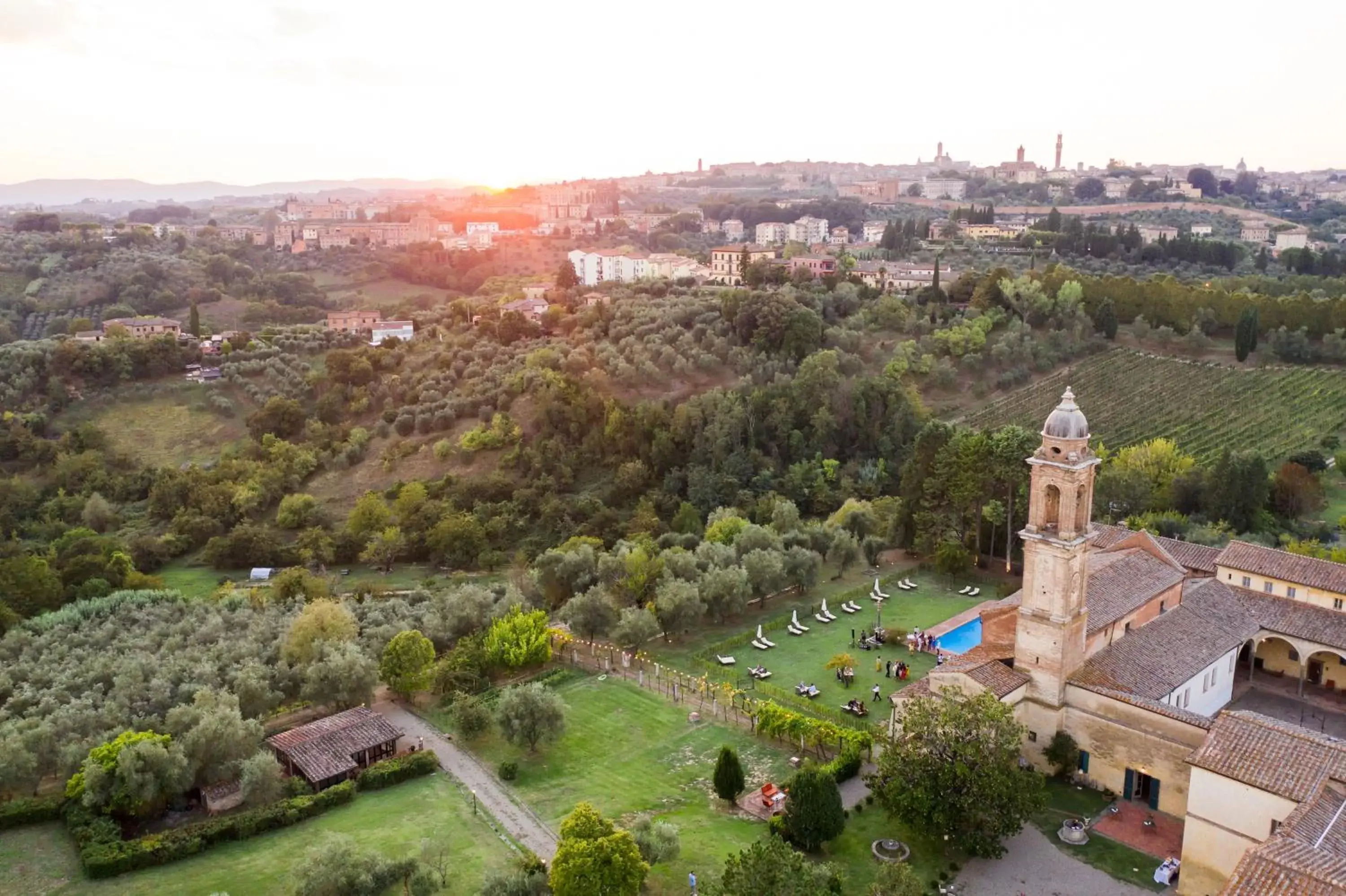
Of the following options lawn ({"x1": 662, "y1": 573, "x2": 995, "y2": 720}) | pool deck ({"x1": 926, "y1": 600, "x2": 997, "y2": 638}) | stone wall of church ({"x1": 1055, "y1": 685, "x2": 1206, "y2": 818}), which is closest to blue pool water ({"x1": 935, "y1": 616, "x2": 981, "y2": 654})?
pool deck ({"x1": 926, "y1": 600, "x2": 997, "y2": 638})

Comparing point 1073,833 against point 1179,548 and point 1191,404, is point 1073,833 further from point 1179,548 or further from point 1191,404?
point 1191,404

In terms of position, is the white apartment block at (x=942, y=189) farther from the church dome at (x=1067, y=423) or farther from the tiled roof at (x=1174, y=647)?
the church dome at (x=1067, y=423)

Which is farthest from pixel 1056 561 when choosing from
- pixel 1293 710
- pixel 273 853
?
pixel 273 853

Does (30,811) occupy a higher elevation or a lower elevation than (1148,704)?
lower

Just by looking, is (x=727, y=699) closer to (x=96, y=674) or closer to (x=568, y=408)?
(x=96, y=674)

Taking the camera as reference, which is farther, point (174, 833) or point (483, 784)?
point (483, 784)

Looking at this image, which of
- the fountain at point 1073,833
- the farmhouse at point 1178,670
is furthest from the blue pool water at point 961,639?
the fountain at point 1073,833

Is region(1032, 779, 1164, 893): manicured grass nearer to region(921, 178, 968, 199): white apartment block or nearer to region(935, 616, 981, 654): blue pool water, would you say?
region(935, 616, 981, 654): blue pool water
